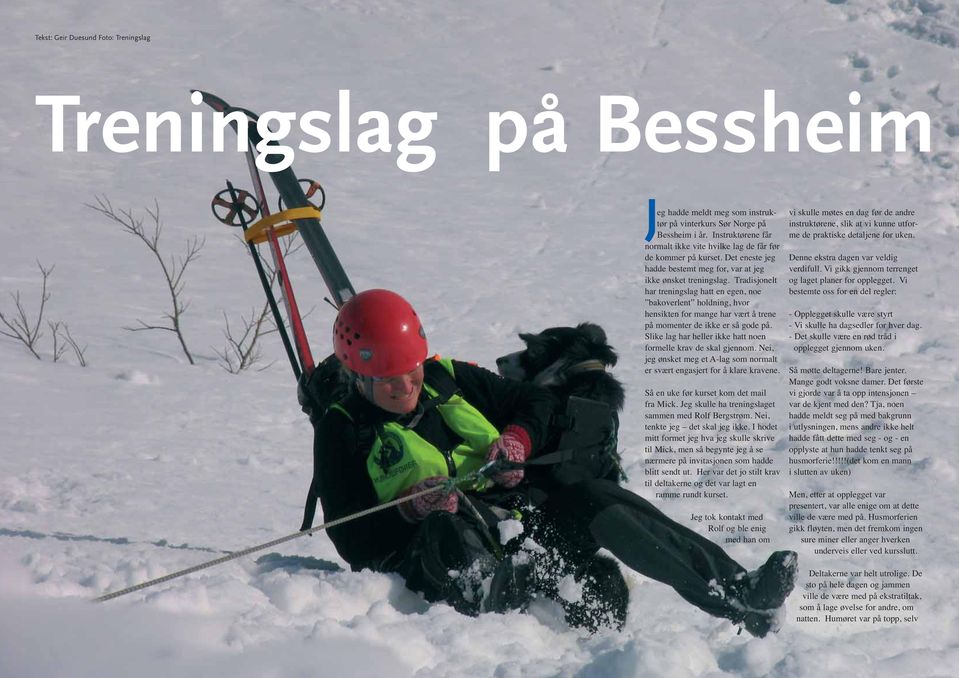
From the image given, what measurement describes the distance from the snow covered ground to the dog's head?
728 mm

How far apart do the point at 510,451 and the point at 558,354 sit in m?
0.52

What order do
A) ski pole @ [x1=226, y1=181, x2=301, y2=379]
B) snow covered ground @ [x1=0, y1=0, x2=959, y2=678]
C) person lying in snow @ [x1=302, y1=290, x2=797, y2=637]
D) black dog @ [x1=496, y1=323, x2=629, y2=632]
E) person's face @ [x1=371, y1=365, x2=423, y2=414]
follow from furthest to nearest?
1. ski pole @ [x1=226, y1=181, x2=301, y2=379]
2. person's face @ [x1=371, y1=365, x2=423, y2=414]
3. black dog @ [x1=496, y1=323, x2=629, y2=632]
4. person lying in snow @ [x1=302, y1=290, x2=797, y2=637]
5. snow covered ground @ [x1=0, y1=0, x2=959, y2=678]

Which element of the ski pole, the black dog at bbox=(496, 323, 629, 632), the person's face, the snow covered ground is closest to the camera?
the snow covered ground

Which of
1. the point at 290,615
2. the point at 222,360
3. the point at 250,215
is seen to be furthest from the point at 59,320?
the point at 290,615

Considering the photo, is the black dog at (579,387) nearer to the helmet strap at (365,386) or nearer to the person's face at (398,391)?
the person's face at (398,391)

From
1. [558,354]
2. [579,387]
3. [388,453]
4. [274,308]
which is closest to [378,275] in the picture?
[274,308]

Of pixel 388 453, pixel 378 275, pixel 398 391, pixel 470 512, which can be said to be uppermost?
pixel 378 275

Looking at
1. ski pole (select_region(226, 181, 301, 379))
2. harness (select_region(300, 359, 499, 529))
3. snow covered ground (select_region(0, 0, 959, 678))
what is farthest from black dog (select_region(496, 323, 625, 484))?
ski pole (select_region(226, 181, 301, 379))

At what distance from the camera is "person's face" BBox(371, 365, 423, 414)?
3.21 meters

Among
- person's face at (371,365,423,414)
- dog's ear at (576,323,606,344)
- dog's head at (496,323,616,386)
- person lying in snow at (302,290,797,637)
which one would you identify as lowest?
person lying in snow at (302,290,797,637)

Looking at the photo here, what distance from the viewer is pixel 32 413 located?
510cm

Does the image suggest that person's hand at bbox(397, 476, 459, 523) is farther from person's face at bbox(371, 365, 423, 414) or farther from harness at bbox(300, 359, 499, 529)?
person's face at bbox(371, 365, 423, 414)

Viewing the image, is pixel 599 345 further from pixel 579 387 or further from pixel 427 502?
pixel 427 502

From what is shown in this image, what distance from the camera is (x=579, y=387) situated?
140 inches
